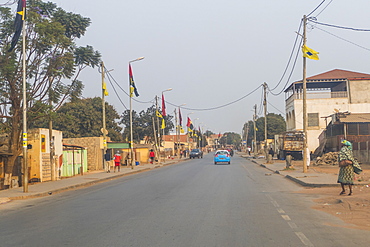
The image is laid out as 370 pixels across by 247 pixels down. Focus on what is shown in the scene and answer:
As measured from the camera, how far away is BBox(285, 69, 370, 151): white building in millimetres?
58688

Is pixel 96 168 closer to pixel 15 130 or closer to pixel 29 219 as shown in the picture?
pixel 15 130

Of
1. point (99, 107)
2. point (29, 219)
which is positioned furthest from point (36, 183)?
point (99, 107)

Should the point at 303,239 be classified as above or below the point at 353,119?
below

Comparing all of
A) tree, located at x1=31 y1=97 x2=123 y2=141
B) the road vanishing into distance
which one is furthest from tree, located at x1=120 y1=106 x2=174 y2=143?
the road vanishing into distance

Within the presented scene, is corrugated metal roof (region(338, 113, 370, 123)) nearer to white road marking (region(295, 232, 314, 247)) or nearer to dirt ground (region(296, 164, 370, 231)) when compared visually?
dirt ground (region(296, 164, 370, 231))

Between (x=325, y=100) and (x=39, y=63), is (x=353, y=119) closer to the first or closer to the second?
(x=325, y=100)

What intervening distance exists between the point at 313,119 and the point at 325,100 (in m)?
3.06

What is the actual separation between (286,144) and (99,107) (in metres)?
30.8

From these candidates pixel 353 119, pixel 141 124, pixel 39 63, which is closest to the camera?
pixel 39 63

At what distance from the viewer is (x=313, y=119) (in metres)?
60.2

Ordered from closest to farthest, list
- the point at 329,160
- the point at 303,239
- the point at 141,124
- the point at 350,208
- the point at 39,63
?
1. the point at 303,239
2. the point at 350,208
3. the point at 39,63
4. the point at 329,160
5. the point at 141,124

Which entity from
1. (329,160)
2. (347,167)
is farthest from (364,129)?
(347,167)

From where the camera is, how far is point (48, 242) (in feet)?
26.4

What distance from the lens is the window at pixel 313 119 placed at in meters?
59.9
